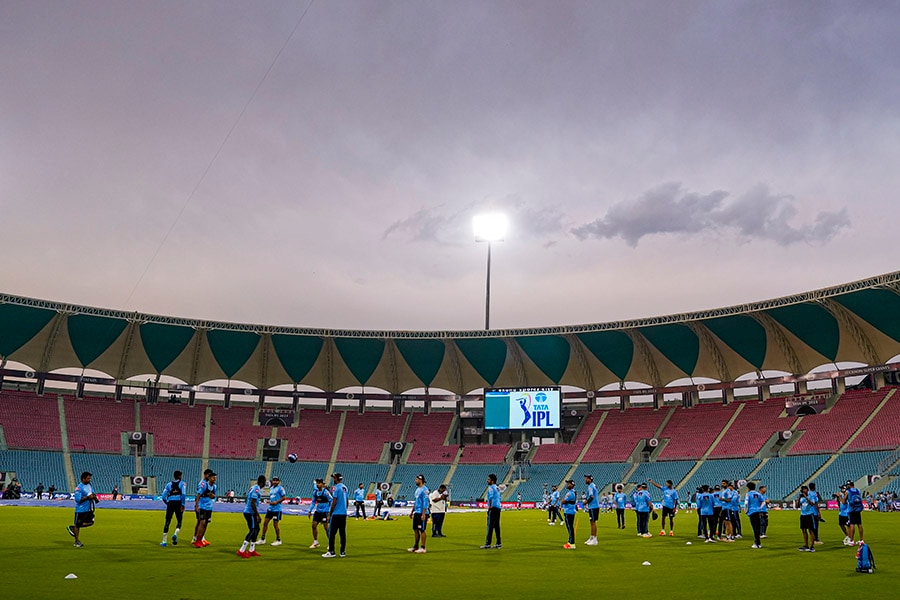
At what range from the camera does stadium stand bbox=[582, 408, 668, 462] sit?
6769 cm

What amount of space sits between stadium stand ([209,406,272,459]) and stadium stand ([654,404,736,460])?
38747mm

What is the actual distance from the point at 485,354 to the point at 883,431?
33774 millimetres

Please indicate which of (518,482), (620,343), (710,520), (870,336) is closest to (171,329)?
(518,482)

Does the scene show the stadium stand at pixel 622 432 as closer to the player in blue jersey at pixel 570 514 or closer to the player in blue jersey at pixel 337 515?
the player in blue jersey at pixel 570 514

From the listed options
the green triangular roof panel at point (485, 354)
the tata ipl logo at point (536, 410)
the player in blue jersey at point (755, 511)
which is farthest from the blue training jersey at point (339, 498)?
the green triangular roof panel at point (485, 354)

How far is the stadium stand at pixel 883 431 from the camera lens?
55094 millimetres

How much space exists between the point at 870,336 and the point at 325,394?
49.6m

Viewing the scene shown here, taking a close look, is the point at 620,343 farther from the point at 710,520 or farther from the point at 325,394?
the point at 710,520

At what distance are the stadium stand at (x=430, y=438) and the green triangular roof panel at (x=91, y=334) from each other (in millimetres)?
29376

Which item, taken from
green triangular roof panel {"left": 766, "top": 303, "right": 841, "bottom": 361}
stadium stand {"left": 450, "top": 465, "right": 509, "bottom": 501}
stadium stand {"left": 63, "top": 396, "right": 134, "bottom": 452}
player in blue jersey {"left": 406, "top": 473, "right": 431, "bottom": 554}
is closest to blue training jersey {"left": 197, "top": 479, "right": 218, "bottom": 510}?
player in blue jersey {"left": 406, "top": 473, "right": 431, "bottom": 554}

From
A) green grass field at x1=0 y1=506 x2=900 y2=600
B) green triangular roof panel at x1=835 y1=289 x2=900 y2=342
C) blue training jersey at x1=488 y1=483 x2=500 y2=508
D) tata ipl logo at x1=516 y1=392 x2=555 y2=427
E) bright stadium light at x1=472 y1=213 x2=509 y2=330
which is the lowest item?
green grass field at x1=0 y1=506 x2=900 y2=600

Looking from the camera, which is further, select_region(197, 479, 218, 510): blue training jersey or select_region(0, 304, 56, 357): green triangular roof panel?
select_region(0, 304, 56, 357): green triangular roof panel

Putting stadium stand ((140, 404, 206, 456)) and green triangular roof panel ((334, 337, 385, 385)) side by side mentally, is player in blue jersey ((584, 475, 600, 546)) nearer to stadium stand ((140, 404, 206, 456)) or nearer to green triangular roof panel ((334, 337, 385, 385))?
green triangular roof panel ((334, 337, 385, 385))

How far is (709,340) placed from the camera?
2505 inches
